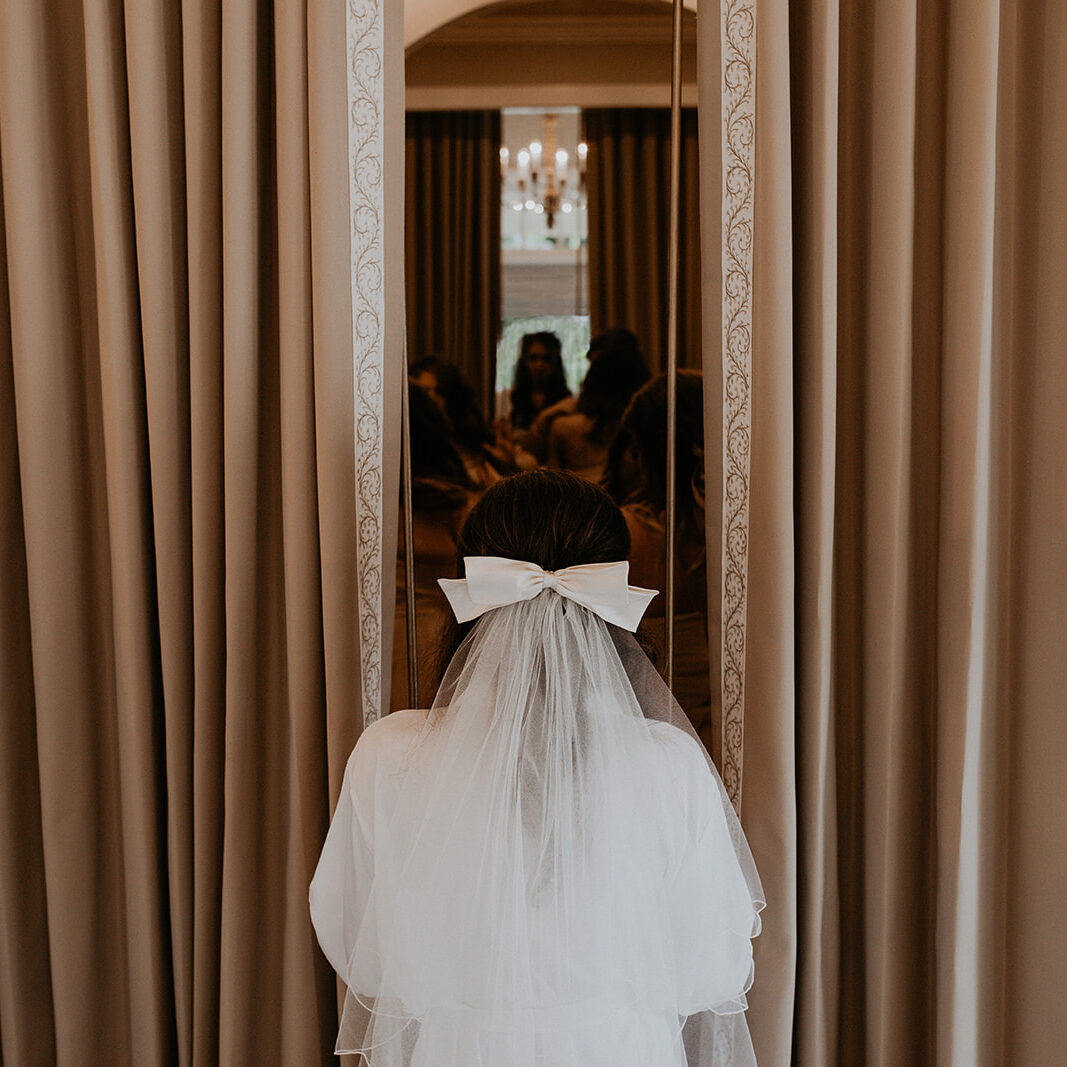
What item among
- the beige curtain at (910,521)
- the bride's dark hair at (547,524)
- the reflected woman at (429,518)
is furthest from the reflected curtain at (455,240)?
the bride's dark hair at (547,524)

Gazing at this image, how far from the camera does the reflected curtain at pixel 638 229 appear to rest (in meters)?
1.48

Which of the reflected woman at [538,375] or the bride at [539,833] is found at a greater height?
the reflected woman at [538,375]

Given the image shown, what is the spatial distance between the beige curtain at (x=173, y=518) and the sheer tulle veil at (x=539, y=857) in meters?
0.36

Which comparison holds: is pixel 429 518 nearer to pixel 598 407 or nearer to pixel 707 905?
pixel 598 407

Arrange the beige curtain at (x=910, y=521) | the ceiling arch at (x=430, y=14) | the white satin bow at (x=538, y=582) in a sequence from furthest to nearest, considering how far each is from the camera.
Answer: the ceiling arch at (x=430, y=14) < the beige curtain at (x=910, y=521) < the white satin bow at (x=538, y=582)

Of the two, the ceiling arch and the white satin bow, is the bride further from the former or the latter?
the ceiling arch

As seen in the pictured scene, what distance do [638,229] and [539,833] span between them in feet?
3.04

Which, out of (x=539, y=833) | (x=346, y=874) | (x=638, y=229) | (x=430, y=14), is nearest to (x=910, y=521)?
(x=638, y=229)

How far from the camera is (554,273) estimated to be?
149 centimetres

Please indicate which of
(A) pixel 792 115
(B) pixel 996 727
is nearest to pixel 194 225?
(A) pixel 792 115

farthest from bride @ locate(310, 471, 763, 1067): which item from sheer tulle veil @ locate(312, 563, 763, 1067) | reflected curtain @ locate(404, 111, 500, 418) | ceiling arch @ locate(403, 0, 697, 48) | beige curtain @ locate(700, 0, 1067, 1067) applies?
ceiling arch @ locate(403, 0, 697, 48)

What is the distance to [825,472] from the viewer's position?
1328 millimetres

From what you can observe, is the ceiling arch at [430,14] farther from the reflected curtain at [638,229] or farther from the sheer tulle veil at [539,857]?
the sheer tulle veil at [539,857]

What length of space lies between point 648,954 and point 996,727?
0.67 m
